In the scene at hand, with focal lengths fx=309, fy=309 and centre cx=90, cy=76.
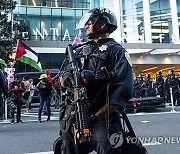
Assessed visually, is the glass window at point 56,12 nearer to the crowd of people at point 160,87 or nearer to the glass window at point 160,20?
the glass window at point 160,20

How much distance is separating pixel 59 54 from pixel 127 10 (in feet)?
51.3

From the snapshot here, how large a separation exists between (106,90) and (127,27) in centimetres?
3674

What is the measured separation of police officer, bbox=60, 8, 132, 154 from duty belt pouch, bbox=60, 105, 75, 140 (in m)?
0.14

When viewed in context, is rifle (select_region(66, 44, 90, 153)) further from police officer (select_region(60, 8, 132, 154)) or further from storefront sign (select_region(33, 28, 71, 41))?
storefront sign (select_region(33, 28, 71, 41))

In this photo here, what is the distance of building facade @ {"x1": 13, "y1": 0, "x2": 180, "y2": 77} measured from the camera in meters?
28.0

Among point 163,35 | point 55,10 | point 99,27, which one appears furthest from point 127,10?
point 99,27

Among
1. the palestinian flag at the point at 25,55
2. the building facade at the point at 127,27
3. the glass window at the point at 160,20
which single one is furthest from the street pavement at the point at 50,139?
the glass window at the point at 160,20

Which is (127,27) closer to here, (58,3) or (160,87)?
(58,3)

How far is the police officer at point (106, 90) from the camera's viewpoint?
2.20 m

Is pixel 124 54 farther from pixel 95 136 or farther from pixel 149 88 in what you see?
pixel 149 88


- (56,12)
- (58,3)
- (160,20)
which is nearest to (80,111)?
(56,12)

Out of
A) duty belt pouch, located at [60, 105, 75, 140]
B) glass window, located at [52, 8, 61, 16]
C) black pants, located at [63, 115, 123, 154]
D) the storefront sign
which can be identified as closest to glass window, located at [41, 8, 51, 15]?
glass window, located at [52, 8, 61, 16]

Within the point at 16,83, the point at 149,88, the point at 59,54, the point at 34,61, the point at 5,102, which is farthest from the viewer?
the point at 59,54

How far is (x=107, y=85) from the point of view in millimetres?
2242
